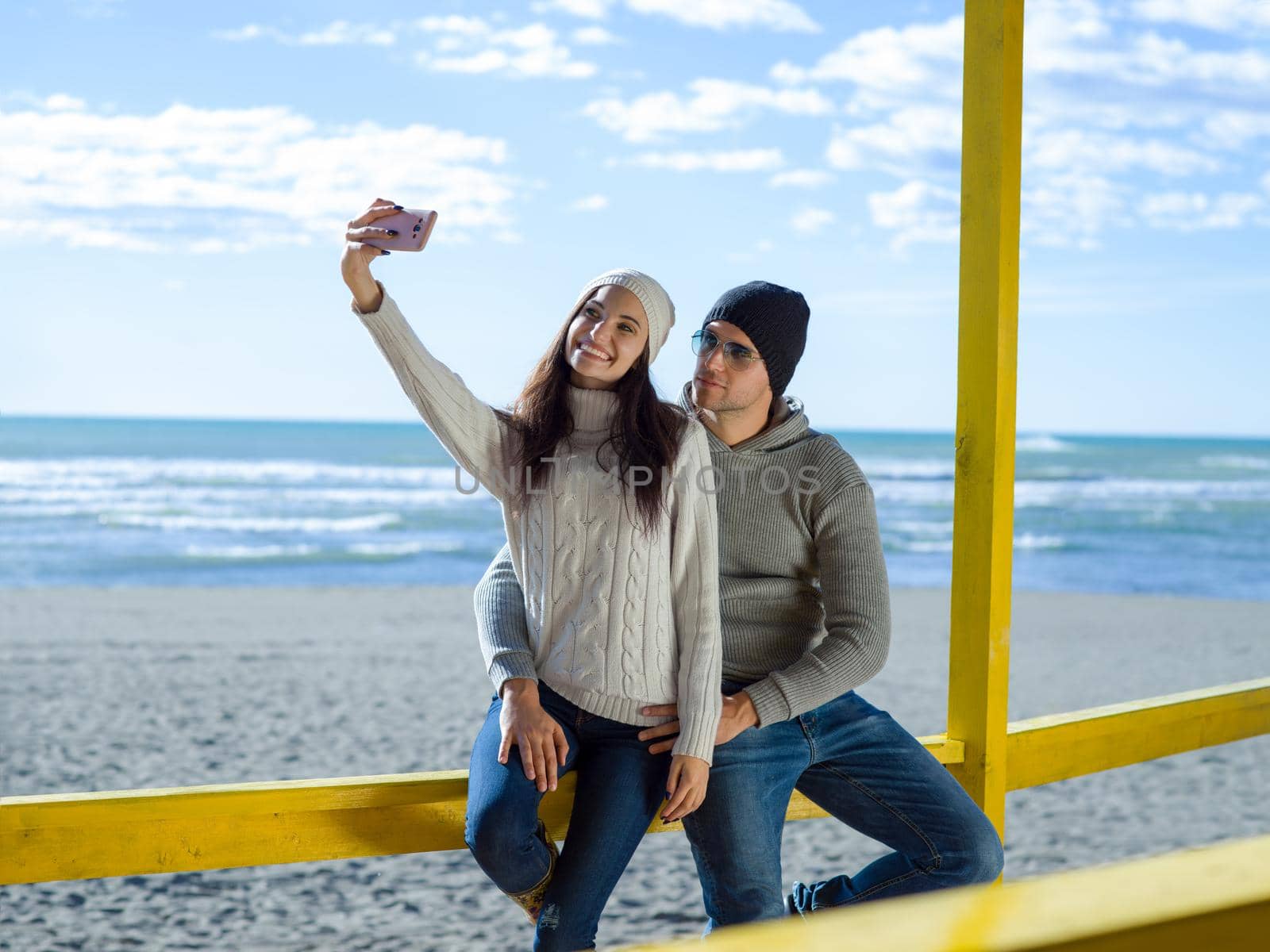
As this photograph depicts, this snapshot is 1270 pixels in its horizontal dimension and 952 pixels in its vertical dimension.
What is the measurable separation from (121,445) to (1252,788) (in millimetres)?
25659

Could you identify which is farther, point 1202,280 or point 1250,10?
point 1202,280

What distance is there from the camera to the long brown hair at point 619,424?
1.92m

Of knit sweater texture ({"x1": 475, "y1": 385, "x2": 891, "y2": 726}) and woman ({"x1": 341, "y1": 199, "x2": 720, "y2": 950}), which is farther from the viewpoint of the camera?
knit sweater texture ({"x1": 475, "y1": 385, "x2": 891, "y2": 726})

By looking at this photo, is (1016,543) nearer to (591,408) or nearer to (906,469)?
(906,469)

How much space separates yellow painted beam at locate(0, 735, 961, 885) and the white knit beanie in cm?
77

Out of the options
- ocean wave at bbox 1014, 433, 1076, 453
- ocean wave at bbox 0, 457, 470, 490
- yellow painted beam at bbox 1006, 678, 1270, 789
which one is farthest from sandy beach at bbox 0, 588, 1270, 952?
ocean wave at bbox 1014, 433, 1076, 453

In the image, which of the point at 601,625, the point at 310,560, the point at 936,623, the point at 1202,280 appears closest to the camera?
the point at 601,625

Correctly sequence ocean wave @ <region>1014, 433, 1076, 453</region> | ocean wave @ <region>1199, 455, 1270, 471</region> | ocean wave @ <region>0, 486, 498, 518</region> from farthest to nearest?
ocean wave @ <region>1014, 433, 1076, 453</region>, ocean wave @ <region>1199, 455, 1270, 471</region>, ocean wave @ <region>0, 486, 498, 518</region>

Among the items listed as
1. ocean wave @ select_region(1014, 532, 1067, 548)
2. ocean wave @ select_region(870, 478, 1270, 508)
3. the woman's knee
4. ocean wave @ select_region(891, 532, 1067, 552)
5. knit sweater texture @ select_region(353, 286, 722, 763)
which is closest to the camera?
the woman's knee

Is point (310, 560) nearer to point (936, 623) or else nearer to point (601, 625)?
point (936, 623)

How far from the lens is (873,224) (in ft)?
86.5

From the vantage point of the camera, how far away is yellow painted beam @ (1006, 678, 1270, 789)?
7.67 ft

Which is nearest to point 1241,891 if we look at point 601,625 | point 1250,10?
point 601,625

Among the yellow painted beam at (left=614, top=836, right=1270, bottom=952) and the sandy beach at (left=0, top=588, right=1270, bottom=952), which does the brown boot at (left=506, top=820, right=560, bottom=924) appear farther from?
the sandy beach at (left=0, top=588, right=1270, bottom=952)
